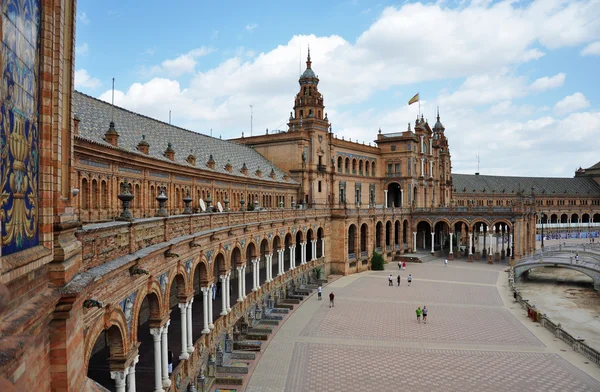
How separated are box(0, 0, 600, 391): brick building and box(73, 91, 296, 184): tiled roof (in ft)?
0.69

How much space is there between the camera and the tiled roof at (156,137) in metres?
25.9

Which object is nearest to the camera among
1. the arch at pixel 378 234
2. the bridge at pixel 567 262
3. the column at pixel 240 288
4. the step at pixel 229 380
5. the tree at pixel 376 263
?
the step at pixel 229 380

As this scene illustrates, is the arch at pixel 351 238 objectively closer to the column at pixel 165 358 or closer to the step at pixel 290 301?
the step at pixel 290 301

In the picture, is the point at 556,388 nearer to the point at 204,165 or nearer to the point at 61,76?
the point at 61,76

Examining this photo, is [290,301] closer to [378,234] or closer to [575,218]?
[378,234]

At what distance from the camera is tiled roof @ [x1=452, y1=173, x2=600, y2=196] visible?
112881 millimetres

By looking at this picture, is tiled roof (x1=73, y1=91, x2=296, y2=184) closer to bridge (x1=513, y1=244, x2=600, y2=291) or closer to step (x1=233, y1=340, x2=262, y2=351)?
step (x1=233, y1=340, x2=262, y2=351)

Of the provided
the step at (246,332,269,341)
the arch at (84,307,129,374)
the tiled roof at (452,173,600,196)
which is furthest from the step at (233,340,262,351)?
the tiled roof at (452,173,600,196)

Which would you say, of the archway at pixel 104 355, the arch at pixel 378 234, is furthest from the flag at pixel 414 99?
the archway at pixel 104 355

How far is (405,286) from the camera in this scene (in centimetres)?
4681

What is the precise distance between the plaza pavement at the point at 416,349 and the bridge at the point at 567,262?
13.8m

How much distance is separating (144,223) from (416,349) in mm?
20226

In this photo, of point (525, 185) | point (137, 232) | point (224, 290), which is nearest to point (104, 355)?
point (224, 290)

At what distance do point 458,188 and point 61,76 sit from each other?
368 feet
